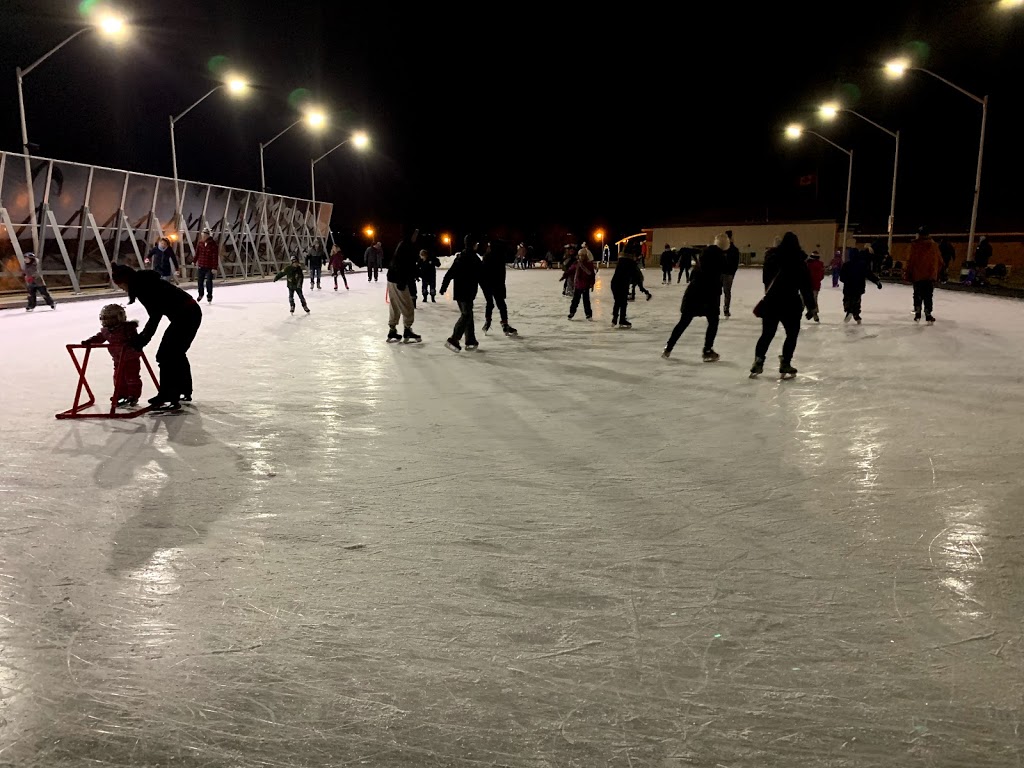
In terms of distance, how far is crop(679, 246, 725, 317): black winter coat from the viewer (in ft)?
34.1

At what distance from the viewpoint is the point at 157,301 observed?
7598 mm

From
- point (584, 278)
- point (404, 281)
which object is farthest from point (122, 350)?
point (584, 278)

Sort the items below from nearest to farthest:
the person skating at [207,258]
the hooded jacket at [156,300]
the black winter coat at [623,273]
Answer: the hooded jacket at [156,300] → the black winter coat at [623,273] → the person skating at [207,258]

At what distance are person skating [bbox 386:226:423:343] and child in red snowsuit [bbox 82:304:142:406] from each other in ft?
14.7

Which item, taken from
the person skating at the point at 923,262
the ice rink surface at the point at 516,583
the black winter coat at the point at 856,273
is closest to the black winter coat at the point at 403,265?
the ice rink surface at the point at 516,583

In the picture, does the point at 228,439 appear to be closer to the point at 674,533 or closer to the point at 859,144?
the point at 674,533

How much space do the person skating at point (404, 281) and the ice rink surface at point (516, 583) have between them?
4.22 m

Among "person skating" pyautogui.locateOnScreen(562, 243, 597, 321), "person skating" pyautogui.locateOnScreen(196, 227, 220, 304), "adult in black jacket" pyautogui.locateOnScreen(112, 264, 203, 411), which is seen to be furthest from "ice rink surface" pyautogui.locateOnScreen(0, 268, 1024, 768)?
"person skating" pyautogui.locateOnScreen(196, 227, 220, 304)

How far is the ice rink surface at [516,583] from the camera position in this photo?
8.48 feet

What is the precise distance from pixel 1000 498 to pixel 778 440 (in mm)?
1786

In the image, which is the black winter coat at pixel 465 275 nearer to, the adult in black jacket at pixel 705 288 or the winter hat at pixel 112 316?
the adult in black jacket at pixel 705 288

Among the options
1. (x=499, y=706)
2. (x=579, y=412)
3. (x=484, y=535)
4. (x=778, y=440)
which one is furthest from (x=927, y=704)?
(x=579, y=412)

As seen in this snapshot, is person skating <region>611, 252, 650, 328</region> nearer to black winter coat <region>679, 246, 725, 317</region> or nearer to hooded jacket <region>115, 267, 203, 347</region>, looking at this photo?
black winter coat <region>679, 246, 725, 317</region>

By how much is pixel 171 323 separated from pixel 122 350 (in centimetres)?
57
